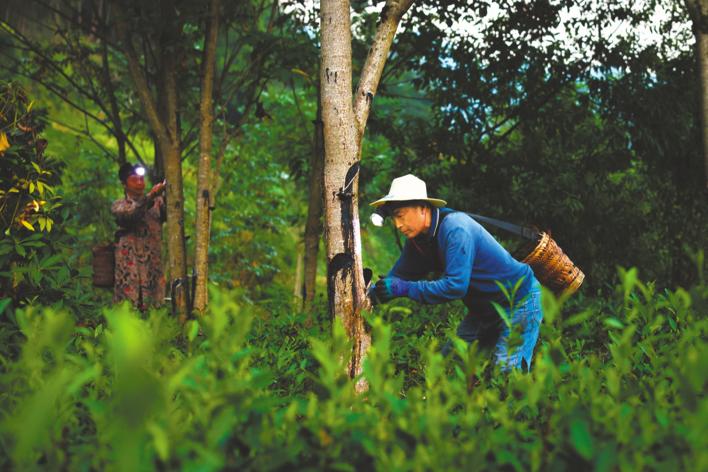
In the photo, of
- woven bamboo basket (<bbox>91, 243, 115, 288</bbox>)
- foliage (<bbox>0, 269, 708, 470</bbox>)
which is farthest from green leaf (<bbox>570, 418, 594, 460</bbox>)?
woven bamboo basket (<bbox>91, 243, 115, 288</bbox>)

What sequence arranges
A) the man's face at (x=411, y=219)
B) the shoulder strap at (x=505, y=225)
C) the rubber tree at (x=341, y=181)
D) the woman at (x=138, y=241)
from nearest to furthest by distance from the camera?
the rubber tree at (x=341, y=181) < the man's face at (x=411, y=219) < the shoulder strap at (x=505, y=225) < the woman at (x=138, y=241)

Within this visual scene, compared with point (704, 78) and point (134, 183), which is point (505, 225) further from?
point (134, 183)

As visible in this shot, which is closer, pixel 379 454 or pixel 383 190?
pixel 379 454

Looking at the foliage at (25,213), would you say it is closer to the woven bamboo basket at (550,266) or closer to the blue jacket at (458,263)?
the blue jacket at (458,263)

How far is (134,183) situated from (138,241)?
2.25 ft

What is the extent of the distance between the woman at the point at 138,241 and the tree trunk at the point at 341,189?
3599 millimetres

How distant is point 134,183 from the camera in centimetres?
669

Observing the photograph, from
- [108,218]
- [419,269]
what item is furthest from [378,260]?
[419,269]

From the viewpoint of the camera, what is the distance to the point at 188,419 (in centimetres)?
174

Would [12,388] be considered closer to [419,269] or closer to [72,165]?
[419,269]

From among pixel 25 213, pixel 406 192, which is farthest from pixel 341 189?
pixel 25 213

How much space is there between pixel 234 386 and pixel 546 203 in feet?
25.5

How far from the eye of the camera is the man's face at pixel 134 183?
21.9ft

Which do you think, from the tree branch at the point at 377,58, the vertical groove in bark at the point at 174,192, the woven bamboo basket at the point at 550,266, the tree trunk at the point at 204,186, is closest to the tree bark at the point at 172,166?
the vertical groove in bark at the point at 174,192
